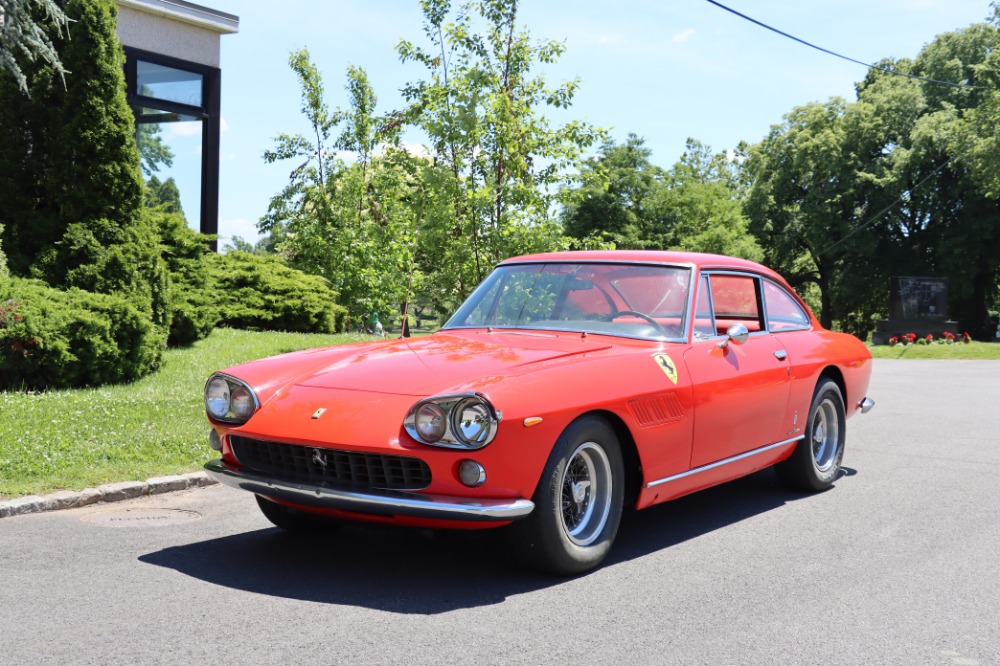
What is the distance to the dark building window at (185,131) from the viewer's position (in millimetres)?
18109

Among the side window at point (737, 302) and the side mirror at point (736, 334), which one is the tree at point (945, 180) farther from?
the side mirror at point (736, 334)

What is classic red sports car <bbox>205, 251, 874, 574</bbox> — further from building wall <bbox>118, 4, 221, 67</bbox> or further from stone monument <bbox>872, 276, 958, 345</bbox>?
stone monument <bbox>872, 276, 958, 345</bbox>

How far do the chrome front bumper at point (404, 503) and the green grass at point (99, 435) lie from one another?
2.75 m

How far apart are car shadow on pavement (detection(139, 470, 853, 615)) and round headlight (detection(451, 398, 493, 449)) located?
630 mm

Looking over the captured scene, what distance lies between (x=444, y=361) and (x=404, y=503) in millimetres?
1005

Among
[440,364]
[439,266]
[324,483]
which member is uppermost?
[439,266]

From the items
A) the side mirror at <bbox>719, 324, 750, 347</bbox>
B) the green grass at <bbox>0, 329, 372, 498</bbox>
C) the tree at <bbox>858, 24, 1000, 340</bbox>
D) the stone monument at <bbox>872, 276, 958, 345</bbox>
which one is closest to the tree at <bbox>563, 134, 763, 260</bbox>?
the tree at <bbox>858, 24, 1000, 340</bbox>

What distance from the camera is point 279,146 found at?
23062 mm

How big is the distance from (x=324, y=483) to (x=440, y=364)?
871 mm

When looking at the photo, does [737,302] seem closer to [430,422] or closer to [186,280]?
[430,422]

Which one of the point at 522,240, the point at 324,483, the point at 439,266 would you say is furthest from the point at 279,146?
the point at 324,483

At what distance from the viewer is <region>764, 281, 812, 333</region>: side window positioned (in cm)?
692

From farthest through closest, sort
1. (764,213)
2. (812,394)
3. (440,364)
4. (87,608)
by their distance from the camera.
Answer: (764,213), (812,394), (440,364), (87,608)

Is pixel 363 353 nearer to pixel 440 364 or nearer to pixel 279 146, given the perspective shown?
pixel 440 364
